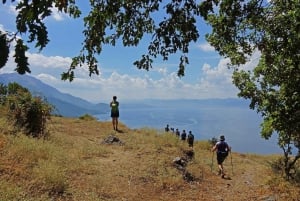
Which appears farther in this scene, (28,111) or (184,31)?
(28,111)

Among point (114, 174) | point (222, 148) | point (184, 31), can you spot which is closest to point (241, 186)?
point (222, 148)

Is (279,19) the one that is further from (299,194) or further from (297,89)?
(299,194)

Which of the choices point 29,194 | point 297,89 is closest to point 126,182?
point 29,194

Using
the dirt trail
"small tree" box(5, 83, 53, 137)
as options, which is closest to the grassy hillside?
the dirt trail

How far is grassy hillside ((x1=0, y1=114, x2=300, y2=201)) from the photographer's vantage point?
1100 centimetres

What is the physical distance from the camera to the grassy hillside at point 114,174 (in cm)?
1100

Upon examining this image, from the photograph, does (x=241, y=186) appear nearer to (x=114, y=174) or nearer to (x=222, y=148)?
(x=222, y=148)

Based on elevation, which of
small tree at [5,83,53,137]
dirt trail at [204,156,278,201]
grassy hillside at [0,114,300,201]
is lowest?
dirt trail at [204,156,278,201]

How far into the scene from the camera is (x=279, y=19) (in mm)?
11891

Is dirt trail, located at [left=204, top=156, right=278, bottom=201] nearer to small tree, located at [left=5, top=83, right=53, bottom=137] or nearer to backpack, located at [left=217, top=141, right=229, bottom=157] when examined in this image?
backpack, located at [left=217, top=141, right=229, bottom=157]

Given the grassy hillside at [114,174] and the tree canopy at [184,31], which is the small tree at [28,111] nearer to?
the grassy hillside at [114,174]

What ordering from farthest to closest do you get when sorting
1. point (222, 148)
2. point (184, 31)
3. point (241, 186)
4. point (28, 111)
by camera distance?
1. point (222, 148)
2. point (241, 186)
3. point (28, 111)
4. point (184, 31)

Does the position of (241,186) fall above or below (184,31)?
below

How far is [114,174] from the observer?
1500 centimetres
